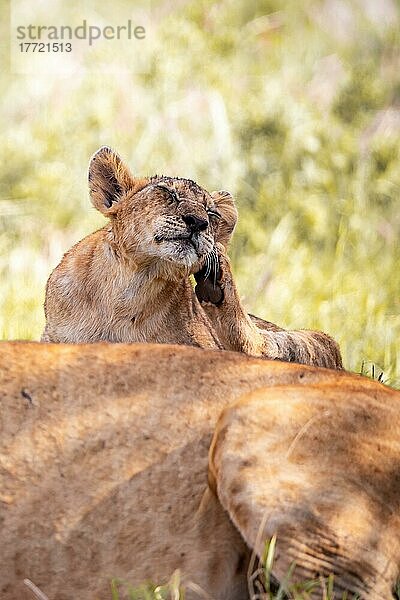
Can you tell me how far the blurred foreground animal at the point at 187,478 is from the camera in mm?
3416

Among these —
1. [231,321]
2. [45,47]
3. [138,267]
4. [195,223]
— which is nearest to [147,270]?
[138,267]

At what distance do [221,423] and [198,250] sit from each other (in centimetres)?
210

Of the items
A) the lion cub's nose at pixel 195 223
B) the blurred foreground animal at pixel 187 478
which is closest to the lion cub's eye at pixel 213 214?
the lion cub's nose at pixel 195 223

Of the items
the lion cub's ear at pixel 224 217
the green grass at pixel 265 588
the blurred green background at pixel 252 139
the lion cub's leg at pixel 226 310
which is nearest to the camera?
the green grass at pixel 265 588

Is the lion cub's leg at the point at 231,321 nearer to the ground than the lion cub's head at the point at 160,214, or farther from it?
nearer to the ground

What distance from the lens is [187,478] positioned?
3656 millimetres

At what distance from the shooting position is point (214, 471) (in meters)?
3.55

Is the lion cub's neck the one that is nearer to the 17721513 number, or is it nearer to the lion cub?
the lion cub

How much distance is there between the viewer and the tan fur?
3.38 meters

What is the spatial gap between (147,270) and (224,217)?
1.77ft

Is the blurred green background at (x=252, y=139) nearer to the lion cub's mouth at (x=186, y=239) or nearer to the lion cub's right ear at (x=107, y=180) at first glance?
the lion cub's right ear at (x=107, y=180)

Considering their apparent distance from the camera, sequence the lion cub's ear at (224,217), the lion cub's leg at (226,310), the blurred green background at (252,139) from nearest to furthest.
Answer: the lion cub's leg at (226,310), the lion cub's ear at (224,217), the blurred green background at (252,139)

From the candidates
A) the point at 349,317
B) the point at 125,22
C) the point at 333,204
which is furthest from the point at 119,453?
the point at 125,22

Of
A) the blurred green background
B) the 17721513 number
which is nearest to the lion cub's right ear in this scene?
the blurred green background
